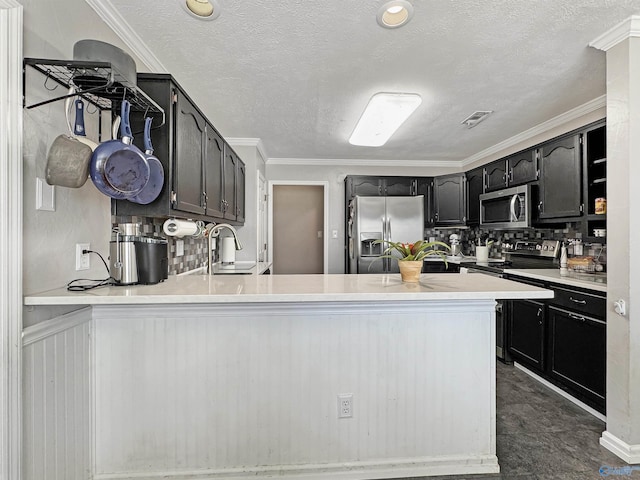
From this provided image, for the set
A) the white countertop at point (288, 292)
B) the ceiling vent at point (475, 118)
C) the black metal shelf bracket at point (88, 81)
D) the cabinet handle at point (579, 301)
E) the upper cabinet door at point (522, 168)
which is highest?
the ceiling vent at point (475, 118)

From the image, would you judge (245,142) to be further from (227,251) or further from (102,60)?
(102,60)

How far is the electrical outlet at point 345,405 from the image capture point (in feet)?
5.74

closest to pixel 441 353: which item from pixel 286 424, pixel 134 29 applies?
pixel 286 424

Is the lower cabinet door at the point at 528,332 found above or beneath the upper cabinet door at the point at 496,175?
beneath

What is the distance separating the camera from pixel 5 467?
121 centimetres

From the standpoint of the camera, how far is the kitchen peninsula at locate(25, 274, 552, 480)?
65.7 inches

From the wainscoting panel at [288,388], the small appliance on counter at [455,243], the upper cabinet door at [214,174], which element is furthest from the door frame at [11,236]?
the small appliance on counter at [455,243]

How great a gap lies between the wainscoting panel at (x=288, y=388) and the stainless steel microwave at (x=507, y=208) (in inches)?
86.9

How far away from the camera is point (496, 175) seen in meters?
4.10

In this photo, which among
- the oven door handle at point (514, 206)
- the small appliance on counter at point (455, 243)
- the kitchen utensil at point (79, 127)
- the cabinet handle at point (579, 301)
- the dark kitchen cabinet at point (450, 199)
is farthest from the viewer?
the small appliance on counter at point (455, 243)

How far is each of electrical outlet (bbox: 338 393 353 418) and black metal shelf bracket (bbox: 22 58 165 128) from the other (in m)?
1.72

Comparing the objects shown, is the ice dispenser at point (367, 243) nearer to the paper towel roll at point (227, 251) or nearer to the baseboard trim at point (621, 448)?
the paper towel roll at point (227, 251)


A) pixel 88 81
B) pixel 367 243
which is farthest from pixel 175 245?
pixel 367 243

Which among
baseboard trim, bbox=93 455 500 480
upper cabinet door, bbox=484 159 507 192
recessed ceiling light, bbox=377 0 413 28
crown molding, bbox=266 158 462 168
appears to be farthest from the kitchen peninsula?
crown molding, bbox=266 158 462 168
